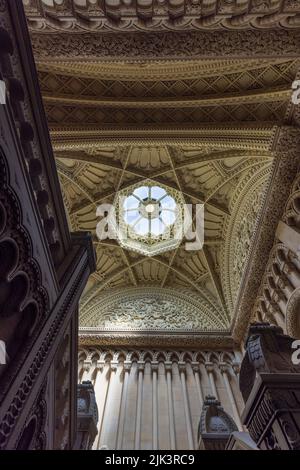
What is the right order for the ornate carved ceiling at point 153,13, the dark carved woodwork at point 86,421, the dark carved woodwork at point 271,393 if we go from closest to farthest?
the dark carved woodwork at point 271,393 < the dark carved woodwork at point 86,421 < the ornate carved ceiling at point 153,13

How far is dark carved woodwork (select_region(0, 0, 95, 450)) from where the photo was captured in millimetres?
2445

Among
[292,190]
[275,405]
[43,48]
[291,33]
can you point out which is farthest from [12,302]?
[292,190]

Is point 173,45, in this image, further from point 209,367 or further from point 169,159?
point 209,367

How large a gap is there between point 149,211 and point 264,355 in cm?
1105

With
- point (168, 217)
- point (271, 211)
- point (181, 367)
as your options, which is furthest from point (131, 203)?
point (181, 367)

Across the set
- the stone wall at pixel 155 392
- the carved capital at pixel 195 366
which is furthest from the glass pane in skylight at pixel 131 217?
the carved capital at pixel 195 366

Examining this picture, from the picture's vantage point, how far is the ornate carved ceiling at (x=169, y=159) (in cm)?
842

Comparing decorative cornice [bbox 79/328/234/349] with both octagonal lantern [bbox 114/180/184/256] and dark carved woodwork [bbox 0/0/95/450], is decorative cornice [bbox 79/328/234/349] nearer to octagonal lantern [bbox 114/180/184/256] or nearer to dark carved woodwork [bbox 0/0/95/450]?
octagonal lantern [bbox 114/180/184/256]

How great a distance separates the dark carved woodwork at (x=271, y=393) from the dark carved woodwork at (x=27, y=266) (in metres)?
1.84

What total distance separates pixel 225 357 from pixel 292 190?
5.84 metres

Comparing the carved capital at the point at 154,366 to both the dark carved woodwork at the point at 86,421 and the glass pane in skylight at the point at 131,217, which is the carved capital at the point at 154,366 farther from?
the glass pane in skylight at the point at 131,217

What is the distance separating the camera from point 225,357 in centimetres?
995

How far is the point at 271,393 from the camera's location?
6.85 feet
